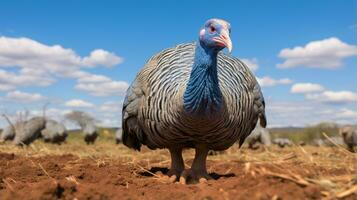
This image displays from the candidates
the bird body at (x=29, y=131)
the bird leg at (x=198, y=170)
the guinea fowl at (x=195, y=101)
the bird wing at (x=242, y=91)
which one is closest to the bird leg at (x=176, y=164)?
the guinea fowl at (x=195, y=101)

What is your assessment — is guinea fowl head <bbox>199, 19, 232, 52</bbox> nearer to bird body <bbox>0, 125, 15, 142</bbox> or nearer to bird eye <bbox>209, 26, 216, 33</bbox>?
bird eye <bbox>209, 26, 216, 33</bbox>

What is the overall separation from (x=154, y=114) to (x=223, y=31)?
51.1 inches

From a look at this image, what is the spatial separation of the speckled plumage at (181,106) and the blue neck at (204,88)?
0.09m

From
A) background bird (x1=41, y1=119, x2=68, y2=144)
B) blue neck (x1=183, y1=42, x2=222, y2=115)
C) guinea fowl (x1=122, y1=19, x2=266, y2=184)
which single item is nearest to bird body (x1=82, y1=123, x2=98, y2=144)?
background bird (x1=41, y1=119, x2=68, y2=144)

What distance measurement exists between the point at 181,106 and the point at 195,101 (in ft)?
0.66

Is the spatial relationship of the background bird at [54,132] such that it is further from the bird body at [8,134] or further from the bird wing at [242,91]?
the bird wing at [242,91]

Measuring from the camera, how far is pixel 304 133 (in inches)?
1614

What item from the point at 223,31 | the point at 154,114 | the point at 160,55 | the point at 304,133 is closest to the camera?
the point at 223,31

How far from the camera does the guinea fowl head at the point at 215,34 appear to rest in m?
5.02

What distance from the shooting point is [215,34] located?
509 centimetres

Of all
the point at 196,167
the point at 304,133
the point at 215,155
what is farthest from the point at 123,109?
the point at 304,133

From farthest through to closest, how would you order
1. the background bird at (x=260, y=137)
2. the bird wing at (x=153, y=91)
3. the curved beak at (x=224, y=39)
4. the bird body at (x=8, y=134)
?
the background bird at (x=260, y=137) → the bird body at (x=8, y=134) → the bird wing at (x=153, y=91) → the curved beak at (x=224, y=39)

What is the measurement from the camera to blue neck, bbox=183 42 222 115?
5.05 meters

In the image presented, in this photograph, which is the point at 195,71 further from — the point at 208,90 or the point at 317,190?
the point at 317,190
